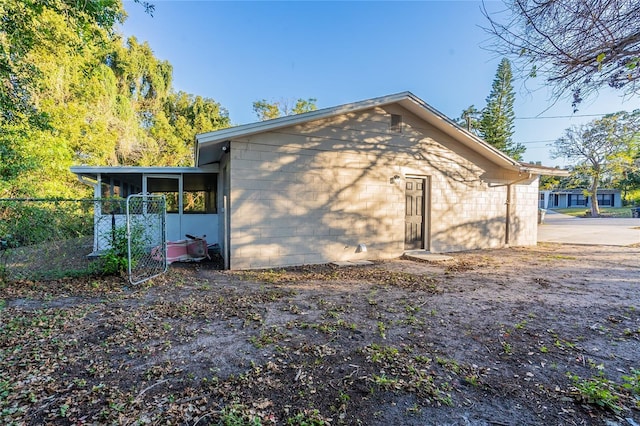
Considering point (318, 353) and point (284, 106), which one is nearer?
point (318, 353)

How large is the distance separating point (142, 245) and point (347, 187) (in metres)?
4.49

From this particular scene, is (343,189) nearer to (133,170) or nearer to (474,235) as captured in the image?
(474,235)

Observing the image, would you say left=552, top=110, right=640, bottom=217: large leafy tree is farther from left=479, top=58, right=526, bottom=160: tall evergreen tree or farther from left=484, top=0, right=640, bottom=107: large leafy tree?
left=484, top=0, right=640, bottom=107: large leafy tree

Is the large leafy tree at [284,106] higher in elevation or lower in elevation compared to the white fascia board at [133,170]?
higher

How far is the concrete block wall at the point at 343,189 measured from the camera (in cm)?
630

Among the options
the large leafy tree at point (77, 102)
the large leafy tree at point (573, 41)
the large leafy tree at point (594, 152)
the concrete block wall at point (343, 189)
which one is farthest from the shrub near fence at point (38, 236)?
the large leafy tree at point (594, 152)

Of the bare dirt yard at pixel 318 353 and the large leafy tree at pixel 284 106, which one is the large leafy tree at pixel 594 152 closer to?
the large leafy tree at pixel 284 106

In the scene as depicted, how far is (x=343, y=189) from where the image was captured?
7.22 m

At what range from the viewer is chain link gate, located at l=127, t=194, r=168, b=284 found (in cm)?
521

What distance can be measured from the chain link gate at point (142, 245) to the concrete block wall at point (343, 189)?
55.1 inches

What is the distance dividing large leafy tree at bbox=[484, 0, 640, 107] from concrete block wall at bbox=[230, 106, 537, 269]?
4.38m

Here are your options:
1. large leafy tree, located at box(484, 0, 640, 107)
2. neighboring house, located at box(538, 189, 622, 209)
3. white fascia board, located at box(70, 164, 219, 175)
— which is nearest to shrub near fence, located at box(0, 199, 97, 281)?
white fascia board, located at box(70, 164, 219, 175)

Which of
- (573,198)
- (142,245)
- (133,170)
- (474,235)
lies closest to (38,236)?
(142,245)

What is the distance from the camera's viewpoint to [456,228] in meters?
8.88
